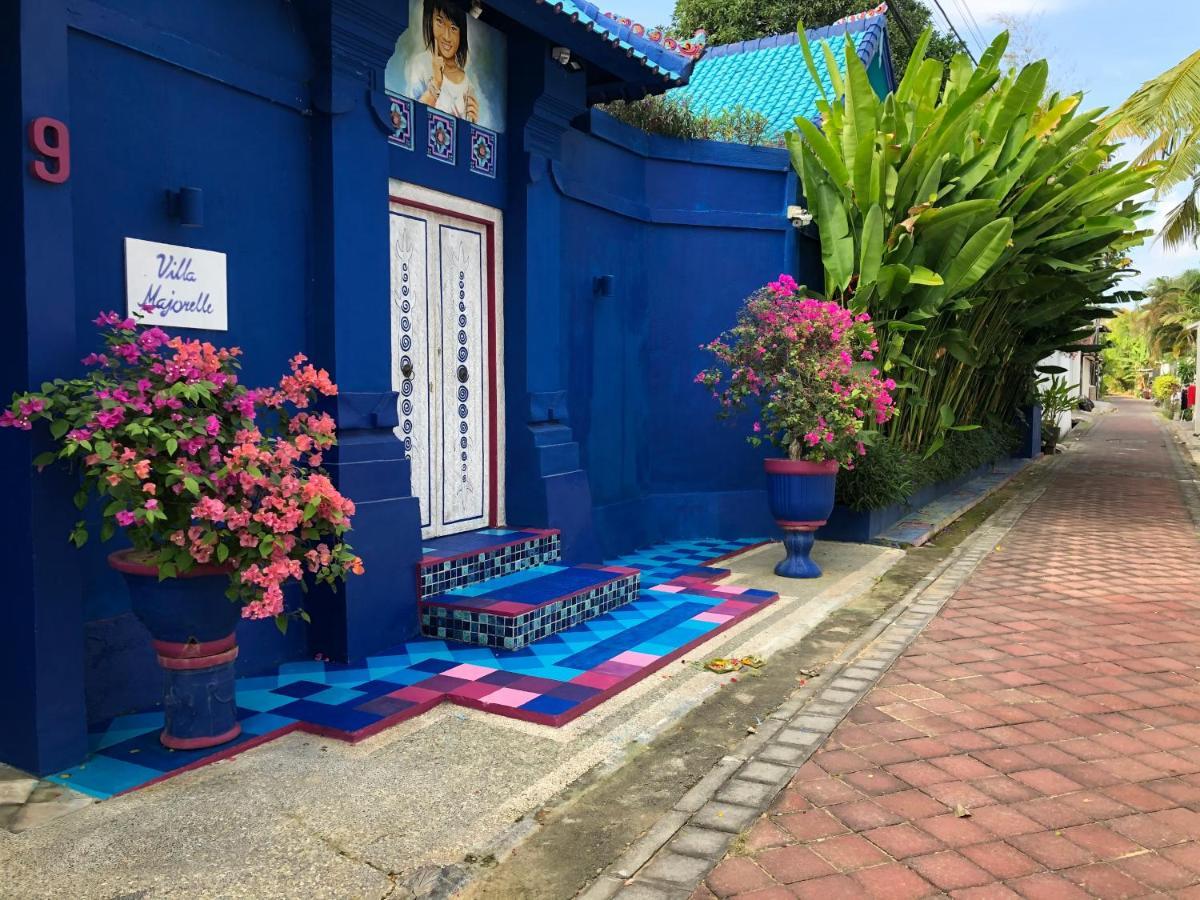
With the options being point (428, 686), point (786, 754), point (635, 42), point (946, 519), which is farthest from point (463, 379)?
point (946, 519)

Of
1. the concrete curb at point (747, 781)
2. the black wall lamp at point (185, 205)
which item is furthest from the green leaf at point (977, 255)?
the black wall lamp at point (185, 205)

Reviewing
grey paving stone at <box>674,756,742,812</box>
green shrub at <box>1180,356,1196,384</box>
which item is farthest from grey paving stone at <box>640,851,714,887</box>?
Answer: green shrub at <box>1180,356,1196,384</box>

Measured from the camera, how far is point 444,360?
21.3 feet

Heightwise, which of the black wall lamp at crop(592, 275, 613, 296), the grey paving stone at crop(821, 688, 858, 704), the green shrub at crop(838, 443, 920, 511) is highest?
the black wall lamp at crop(592, 275, 613, 296)

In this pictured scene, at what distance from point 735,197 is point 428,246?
4.12 meters

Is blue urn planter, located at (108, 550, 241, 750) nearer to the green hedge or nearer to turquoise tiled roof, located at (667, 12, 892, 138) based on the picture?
the green hedge

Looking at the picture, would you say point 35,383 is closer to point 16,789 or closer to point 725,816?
point 16,789

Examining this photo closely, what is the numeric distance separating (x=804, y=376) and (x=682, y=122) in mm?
3293

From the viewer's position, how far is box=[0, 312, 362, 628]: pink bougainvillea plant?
132 inches

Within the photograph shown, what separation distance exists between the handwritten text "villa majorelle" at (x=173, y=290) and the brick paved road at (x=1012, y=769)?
11.2 feet

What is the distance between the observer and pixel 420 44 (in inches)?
236

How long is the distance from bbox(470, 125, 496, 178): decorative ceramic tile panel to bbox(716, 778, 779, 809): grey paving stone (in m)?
4.62

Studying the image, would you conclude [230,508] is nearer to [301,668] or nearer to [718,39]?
[301,668]

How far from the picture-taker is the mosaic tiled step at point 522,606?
5.37 meters
